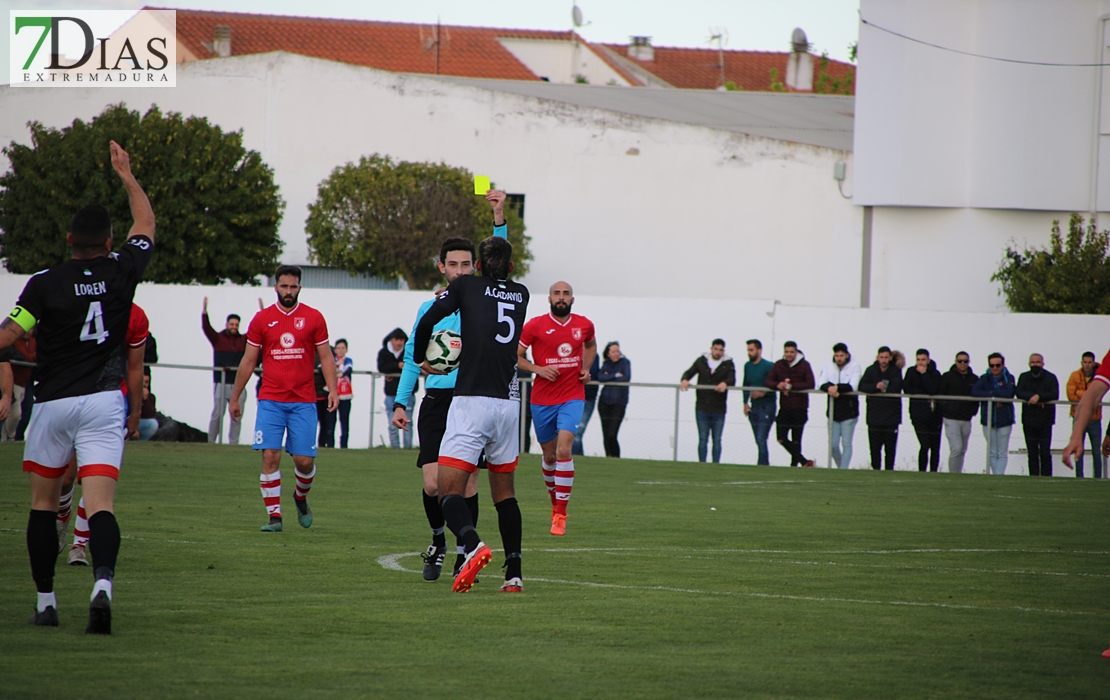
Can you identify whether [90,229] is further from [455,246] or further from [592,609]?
[592,609]

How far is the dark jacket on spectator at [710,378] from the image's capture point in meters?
22.2

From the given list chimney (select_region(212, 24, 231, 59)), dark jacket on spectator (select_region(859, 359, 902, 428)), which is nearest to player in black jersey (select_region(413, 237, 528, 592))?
dark jacket on spectator (select_region(859, 359, 902, 428))

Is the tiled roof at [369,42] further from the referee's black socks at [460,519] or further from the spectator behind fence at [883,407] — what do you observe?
the referee's black socks at [460,519]

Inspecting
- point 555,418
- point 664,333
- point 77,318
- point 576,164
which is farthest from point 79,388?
point 576,164

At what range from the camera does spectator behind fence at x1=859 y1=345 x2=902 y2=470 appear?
21578mm

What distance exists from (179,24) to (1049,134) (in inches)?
1662

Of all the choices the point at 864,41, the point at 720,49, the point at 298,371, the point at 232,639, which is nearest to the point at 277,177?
the point at 864,41

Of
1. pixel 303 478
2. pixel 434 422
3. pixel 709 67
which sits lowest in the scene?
pixel 303 478

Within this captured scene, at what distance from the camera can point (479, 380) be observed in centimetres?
780

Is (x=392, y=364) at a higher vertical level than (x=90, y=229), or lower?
lower

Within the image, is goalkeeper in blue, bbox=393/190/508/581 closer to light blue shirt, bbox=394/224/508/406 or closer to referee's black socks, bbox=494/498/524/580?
light blue shirt, bbox=394/224/508/406

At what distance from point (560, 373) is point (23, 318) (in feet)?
22.1

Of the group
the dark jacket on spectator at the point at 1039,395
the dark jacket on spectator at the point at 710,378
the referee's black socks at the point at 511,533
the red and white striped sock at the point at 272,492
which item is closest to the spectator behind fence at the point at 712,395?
the dark jacket on spectator at the point at 710,378

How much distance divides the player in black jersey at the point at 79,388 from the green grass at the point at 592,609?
0.48m
